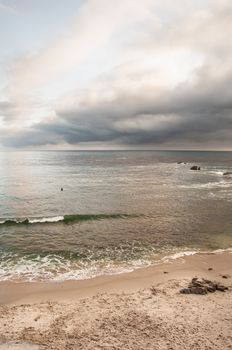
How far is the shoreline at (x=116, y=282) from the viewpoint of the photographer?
19.0 metres

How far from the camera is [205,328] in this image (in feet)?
47.5

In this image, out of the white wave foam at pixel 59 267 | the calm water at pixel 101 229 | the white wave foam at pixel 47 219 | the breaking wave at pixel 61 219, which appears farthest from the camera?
the white wave foam at pixel 47 219

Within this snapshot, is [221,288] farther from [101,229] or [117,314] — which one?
[101,229]

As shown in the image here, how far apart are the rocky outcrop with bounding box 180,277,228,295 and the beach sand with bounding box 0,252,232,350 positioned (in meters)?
0.38

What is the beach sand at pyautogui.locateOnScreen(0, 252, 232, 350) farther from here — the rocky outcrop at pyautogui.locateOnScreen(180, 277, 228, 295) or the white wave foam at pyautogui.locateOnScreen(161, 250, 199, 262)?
the white wave foam at pyautogui.locateOnScreen(161, 250, 199, 262)

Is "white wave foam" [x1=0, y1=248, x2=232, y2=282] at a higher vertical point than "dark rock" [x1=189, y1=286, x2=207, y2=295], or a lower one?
lower

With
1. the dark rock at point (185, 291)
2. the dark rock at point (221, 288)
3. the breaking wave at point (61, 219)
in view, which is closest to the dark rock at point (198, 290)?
the dark rock at point (185, 291)

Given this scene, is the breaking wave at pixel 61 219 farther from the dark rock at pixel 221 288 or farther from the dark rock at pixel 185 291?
the dark rock at pixel 221 288

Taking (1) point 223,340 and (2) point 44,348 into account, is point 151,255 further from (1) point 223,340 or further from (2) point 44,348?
(2) point 44,348

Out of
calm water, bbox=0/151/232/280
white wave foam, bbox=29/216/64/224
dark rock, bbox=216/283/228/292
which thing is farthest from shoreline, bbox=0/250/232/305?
white wave foam, bbox=29/216/64/224

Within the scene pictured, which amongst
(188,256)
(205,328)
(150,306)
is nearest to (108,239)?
(188,256)

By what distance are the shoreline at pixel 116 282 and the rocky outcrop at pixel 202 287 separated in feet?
6.65

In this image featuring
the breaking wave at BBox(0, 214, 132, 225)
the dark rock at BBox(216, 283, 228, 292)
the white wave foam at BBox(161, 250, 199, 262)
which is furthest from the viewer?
the breaking wave at BBox(0, 214, 132, 225)

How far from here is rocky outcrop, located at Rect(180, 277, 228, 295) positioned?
1847 cm
